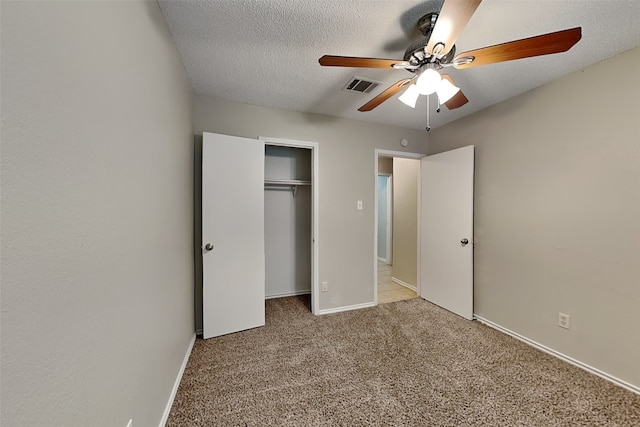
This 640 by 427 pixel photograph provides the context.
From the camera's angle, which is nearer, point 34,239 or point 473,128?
point 34,239

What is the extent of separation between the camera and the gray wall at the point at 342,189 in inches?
108

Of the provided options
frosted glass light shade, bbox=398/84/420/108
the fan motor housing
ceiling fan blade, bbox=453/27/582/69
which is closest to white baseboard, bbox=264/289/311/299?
frosted glass light shade, bbox=398/84/420/108

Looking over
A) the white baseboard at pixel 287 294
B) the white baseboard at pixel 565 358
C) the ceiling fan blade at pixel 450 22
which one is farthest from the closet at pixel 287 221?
the white baseboard at pixel 565 358

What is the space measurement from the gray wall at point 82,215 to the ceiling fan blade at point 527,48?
5.18 ft

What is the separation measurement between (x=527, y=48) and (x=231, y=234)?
2456 millimetres

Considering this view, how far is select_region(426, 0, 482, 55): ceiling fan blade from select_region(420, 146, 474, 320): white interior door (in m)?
1.78

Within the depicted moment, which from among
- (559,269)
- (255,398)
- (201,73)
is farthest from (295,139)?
(559,269)

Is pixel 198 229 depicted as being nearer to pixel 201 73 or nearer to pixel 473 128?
pixel 201 73

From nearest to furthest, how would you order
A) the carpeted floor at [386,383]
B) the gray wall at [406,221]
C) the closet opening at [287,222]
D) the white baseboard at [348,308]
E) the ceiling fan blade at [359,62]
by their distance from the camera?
the ceiling fan blade at [359,62], the carpeted floor at [386,383], the white baseboard at [348,308], the closet opening at [287,222], the gray wall at [406,221]

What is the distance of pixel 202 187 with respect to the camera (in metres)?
2.24

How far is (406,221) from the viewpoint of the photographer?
388 centimetres

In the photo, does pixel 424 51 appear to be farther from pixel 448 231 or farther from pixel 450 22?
pixel 448 231

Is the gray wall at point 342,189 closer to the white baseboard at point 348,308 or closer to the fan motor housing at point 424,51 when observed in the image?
the white baseboard at point 348,308

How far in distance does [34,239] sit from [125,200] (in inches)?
18.6
